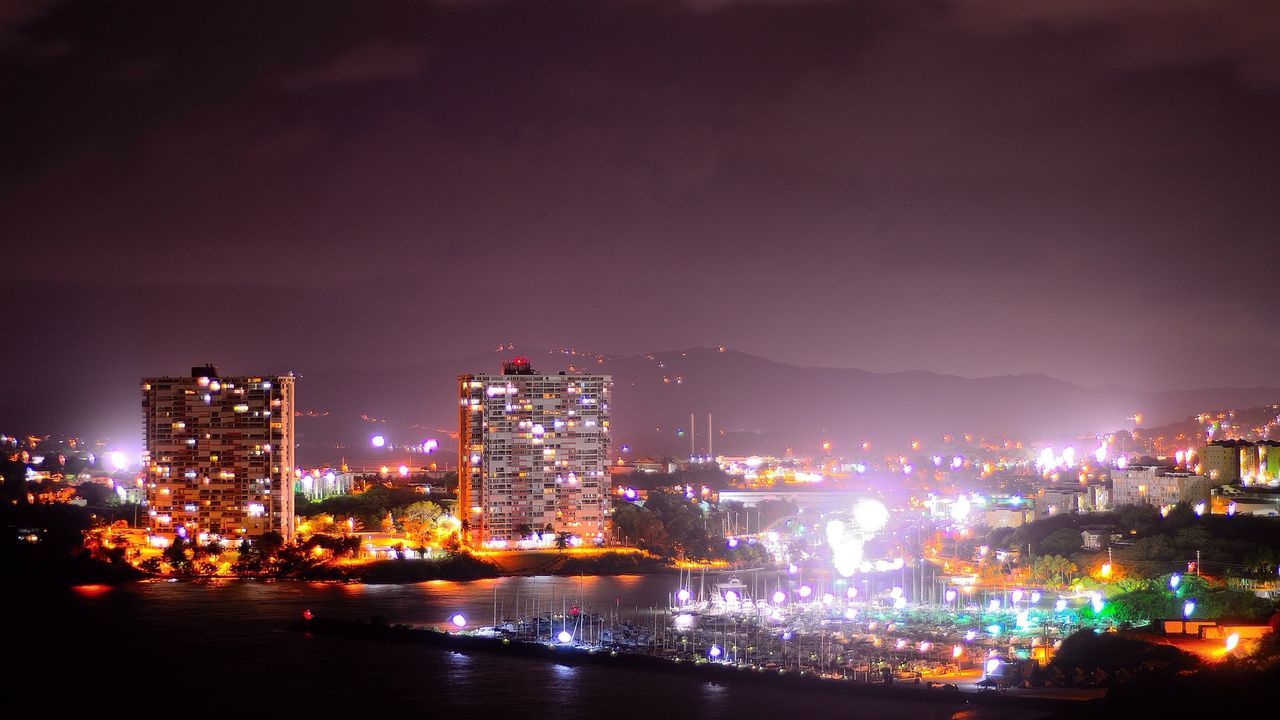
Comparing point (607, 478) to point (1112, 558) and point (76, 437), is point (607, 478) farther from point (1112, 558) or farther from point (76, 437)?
point (76, 437)

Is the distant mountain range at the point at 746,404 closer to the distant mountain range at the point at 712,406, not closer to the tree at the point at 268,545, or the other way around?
the distant mountain range at the point at 712,406

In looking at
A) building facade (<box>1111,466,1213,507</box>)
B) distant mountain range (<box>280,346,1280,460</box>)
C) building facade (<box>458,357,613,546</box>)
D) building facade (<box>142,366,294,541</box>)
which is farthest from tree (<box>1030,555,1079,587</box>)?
distant mountain range (<box>280,346,1280,460</box>)

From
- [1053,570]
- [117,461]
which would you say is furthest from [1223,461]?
[117,461]

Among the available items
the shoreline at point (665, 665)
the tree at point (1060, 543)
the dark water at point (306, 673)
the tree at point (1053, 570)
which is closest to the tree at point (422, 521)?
the dark water at point (306, 673)

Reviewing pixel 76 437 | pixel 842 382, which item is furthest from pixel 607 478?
pixel 842 382

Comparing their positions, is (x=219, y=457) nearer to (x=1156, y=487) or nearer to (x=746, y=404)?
(x=1156, y=487)

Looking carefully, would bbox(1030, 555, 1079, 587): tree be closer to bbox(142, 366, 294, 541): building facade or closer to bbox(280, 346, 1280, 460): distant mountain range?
bbox(142, 366, 294, 541): building facade
